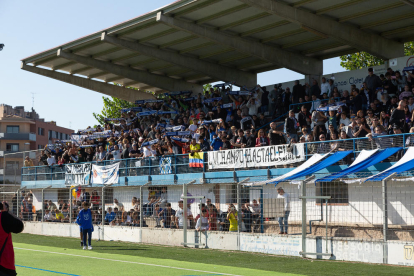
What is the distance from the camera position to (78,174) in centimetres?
3209

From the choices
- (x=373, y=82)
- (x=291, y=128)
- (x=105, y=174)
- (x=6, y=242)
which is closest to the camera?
(x=6, y=242)

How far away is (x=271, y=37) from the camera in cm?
2845

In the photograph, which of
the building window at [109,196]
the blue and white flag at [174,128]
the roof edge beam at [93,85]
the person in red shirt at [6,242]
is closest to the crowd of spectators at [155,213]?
the building window at [109,196]

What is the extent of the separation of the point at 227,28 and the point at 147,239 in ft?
36.3

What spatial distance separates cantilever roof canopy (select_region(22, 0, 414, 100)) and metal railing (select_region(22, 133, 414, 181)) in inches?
231

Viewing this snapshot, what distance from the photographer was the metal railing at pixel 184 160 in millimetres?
18516

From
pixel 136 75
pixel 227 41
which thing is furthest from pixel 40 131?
pixel 227 41

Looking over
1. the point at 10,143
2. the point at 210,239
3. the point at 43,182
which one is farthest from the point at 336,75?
the point at 10,143

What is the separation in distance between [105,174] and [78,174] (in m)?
2.95

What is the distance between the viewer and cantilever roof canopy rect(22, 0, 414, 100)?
2447 cm

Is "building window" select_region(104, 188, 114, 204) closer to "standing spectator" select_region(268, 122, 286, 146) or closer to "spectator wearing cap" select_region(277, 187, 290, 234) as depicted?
"standing spectator" select_region(268, 122, 286, 146)

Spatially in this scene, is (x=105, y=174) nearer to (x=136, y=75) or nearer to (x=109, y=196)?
(x=109, y=196)

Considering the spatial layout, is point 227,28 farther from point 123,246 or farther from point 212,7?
point 123,246

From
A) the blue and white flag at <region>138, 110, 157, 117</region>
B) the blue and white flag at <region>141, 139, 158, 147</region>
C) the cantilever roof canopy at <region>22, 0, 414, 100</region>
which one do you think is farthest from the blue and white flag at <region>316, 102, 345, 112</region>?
the blue and white flag at <region>138, 110, 157, 117</region>
